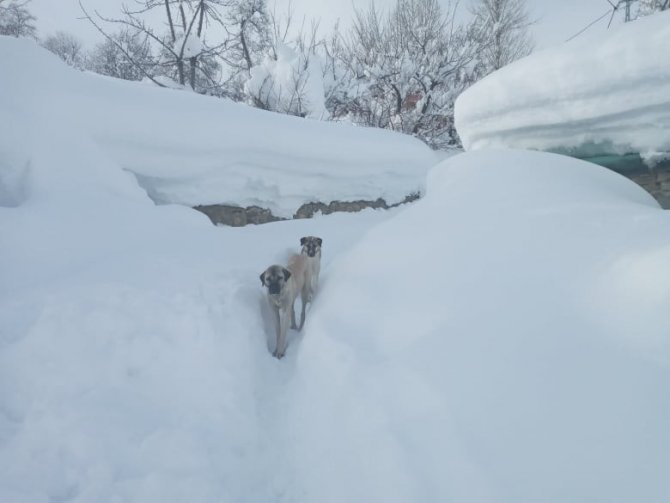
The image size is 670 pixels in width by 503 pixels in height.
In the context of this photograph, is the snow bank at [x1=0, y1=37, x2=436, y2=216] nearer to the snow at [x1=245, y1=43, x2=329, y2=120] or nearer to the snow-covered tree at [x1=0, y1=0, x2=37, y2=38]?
the snow at [x1=245, y1=43, x2=329, y2=120]

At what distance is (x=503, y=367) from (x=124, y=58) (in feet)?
54.6

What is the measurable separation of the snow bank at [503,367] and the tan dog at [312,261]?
0.96 m

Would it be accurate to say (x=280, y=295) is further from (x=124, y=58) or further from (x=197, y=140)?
(x=124, y=58)

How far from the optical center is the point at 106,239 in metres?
3.51

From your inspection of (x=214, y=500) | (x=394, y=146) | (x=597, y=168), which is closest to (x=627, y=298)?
(x=214, y=500)

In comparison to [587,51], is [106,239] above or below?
below

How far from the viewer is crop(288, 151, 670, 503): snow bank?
1399mm

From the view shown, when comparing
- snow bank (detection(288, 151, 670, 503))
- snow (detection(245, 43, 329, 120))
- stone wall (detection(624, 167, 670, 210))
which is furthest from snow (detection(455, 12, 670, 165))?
snow (detection(245, 43, 329, 120))

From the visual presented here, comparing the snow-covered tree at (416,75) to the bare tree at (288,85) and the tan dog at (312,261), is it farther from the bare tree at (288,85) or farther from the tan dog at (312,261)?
the tan dog at (312,261)

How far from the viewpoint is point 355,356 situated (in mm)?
2379

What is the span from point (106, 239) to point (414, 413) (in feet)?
10.1

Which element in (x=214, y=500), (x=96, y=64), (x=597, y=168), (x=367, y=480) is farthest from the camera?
(x=96, y=64)

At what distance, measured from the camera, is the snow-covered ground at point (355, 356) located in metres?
1.52

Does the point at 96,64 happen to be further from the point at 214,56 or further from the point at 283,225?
the point at 283,225
